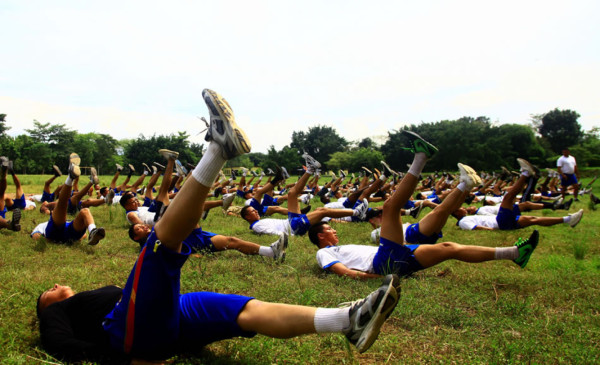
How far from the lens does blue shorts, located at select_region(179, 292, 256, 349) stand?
2.54 meters

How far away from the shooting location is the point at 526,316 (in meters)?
3.62

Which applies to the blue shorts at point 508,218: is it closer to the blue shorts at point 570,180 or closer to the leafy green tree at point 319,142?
the blue shorts at point 570,180

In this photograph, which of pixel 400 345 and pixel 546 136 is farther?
pixel 546 136

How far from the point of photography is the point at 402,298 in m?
3.99

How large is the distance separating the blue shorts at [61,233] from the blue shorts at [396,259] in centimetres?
561

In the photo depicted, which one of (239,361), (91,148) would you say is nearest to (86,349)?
(239,361)

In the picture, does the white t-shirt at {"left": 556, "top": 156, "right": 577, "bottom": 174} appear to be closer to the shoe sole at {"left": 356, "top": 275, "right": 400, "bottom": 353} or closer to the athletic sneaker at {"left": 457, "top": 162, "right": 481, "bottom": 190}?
the athletic sneaker at {"left": 457, "top": 162, "right": 481, "bottom": 190}

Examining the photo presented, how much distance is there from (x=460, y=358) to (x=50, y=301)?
3536mm

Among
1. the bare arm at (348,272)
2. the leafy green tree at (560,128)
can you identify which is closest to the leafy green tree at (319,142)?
the leafy green tree at (560,128)

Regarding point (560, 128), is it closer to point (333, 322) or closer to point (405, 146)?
point (405, 146)

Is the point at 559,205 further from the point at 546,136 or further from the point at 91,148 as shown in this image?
the point at 91,148

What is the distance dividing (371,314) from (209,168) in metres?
1.37

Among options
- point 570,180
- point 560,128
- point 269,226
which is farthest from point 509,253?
point 560,128

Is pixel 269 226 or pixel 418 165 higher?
pixel 418 165
